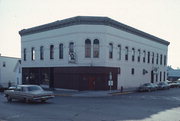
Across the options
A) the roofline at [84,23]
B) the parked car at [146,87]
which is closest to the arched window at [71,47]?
the roofline at [84,23]

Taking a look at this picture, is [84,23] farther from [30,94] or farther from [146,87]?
[30,94]

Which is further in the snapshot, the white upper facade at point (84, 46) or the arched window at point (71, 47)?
the arched window at point (71, 47)

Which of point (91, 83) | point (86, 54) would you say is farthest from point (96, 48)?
point (91, 83)

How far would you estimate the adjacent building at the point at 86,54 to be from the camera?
2608 cm

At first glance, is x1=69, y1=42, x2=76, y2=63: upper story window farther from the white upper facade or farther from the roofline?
the roofline

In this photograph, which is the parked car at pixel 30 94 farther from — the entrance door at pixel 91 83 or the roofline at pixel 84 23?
the roofline at pixel 84 23

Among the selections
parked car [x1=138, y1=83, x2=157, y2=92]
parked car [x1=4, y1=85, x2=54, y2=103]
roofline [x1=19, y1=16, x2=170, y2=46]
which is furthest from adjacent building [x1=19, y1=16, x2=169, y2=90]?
parked car [x1=4, y1=85, x2=54, y2=103]

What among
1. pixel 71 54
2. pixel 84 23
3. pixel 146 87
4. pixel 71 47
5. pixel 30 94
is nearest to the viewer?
pixel 30 94

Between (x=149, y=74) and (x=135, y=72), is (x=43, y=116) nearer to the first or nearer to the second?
(x=135, y=72)

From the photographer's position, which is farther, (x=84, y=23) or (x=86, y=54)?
(x=86, y=54)

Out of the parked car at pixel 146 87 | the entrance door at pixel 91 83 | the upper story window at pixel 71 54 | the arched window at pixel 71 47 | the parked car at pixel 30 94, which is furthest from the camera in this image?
the parked car at pixel 146 87

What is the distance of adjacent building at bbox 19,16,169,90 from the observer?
26078 mm

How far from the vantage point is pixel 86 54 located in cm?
2636

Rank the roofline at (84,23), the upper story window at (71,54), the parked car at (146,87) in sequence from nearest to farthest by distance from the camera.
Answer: the roofline at (84,23)
the upper story window at (71,54)
the parked car at (146,87)
